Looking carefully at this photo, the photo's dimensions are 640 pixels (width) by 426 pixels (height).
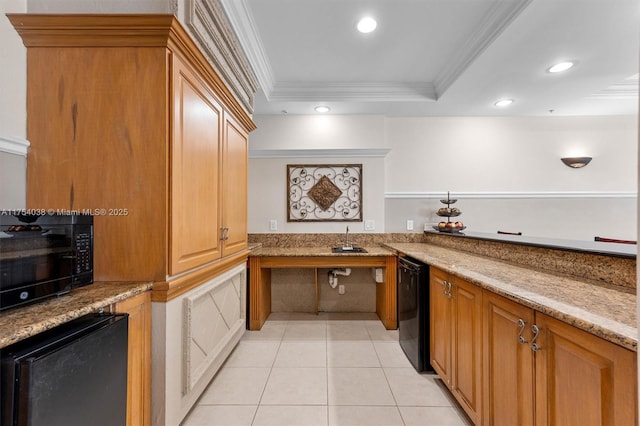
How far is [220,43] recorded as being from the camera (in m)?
1.80

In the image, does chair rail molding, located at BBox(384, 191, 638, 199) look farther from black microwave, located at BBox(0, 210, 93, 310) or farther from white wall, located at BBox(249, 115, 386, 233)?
black microwave, located at BBox(0, 210, 93, 310)

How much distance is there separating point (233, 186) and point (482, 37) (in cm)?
235

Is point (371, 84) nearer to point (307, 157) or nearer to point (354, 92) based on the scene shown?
point (354, 92)

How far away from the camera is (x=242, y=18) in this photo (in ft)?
6.73

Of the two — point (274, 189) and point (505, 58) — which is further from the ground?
point (505, 58)

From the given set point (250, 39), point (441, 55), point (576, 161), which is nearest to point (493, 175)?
point (576, 161)

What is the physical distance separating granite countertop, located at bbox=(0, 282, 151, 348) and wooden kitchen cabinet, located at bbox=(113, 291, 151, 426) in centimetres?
7

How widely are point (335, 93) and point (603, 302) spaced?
9.17 feet

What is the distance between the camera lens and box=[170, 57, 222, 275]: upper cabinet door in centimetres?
138

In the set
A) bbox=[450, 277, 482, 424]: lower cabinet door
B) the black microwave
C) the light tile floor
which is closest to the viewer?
the black microwave

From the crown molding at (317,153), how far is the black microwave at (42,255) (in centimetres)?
244

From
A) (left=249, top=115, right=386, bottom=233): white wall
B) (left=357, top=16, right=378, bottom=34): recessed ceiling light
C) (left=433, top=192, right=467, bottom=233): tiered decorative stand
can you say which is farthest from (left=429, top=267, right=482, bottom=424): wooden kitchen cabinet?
(left=357, top=16, right=378, bottom=34): recessed ceiling light

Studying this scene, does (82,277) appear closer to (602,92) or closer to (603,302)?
(603,302)

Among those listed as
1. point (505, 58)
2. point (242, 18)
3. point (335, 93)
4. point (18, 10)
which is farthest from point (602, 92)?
point (18, 10)
